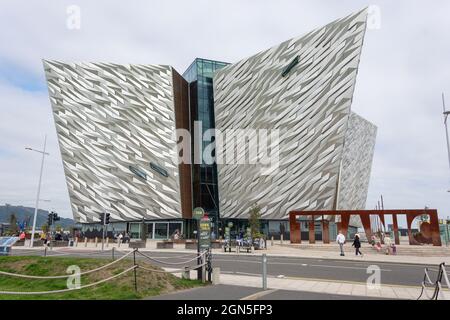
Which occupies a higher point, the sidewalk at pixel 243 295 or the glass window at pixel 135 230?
the glass window at pixel 135 230

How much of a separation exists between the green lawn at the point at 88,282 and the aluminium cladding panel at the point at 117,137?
4064 centimetres

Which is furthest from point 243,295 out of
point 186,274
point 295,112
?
point 295,112

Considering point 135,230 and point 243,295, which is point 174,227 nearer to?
point 135,230

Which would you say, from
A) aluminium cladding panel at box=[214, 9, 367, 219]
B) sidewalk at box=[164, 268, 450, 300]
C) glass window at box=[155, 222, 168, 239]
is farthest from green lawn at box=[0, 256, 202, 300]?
glass window at box=[155, 222, 168, 239]

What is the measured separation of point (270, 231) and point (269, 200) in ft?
15.8

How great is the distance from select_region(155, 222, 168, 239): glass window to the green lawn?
42222 millimetres

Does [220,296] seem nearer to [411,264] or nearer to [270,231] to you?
[411,264]

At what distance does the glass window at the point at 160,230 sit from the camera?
55531 mm

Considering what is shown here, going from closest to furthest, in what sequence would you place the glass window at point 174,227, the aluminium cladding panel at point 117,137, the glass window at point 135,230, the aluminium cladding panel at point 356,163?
1. the aluminium cladding panel at point 117,137
2. the glass window at point 174,227
3. the glass window at point 135,230
4. the aluminium cladding panel at point 356,163

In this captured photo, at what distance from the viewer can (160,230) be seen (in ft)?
183

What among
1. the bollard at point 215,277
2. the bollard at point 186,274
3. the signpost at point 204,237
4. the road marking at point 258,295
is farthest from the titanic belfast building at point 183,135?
the road marking at point 258,295

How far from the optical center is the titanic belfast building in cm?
4884

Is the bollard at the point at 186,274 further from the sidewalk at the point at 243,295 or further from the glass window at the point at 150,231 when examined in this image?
the glass window at the point at 150,231
